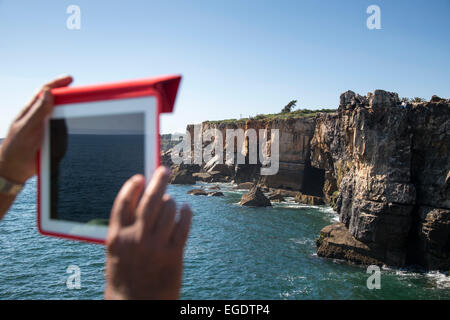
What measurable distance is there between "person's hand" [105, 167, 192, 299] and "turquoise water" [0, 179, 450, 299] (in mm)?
16445

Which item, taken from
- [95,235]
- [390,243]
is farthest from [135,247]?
[390,243]

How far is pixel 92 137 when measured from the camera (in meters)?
2.28

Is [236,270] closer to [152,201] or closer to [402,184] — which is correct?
[402,184]

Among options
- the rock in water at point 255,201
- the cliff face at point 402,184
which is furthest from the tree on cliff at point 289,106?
the cliff face at point 402,184

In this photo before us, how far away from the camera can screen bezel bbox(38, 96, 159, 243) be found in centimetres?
167

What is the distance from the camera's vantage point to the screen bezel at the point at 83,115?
1675mm

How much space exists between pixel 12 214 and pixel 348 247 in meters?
34.5

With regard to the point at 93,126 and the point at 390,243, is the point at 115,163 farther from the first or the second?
the point at 390,243

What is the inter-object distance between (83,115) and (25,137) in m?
0.35

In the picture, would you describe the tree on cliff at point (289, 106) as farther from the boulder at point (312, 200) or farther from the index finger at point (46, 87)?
the index finger at point (46, 87)

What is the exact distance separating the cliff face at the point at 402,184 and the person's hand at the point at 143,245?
2042 centimetres

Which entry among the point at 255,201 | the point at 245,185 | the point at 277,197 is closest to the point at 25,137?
the point at 255,201

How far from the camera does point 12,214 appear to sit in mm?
35281

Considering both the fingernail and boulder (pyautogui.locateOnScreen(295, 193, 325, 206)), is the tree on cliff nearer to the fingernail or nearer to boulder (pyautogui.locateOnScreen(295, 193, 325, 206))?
boulder (pyautogui.locateOnScreen(295, 193, 325, 206))
